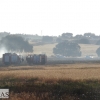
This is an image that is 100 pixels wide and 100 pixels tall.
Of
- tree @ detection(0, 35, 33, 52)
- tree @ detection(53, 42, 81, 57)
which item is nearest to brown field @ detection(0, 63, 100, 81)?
tree @ detection(53, 42, 81, 57)

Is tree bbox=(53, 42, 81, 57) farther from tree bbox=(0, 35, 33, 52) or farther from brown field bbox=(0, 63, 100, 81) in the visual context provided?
brown field bbox=(0, 63, 100, 81)

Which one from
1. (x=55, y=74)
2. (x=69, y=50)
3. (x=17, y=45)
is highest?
(x=17, y=45)

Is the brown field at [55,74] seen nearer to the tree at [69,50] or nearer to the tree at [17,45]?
the tree at [69,50]

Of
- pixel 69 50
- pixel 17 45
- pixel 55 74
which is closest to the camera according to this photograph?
pixel 55 74

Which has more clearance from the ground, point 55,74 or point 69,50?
point 69,50

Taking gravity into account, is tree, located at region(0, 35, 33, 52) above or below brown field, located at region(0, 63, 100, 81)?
above

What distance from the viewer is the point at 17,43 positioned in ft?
545

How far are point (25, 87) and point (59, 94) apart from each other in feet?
12.6

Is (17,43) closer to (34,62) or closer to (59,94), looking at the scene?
(34,62)

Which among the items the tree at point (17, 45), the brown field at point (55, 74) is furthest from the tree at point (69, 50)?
the brown field at point (55, 74)

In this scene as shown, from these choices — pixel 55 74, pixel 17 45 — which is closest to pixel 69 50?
pixel 17 45

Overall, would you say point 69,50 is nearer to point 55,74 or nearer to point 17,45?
point 17,45

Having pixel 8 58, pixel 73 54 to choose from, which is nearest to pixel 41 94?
pixel 8 58

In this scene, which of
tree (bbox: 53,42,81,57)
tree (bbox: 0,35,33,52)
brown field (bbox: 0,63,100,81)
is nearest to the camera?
brown field (bbox: 0,63,100,81)
